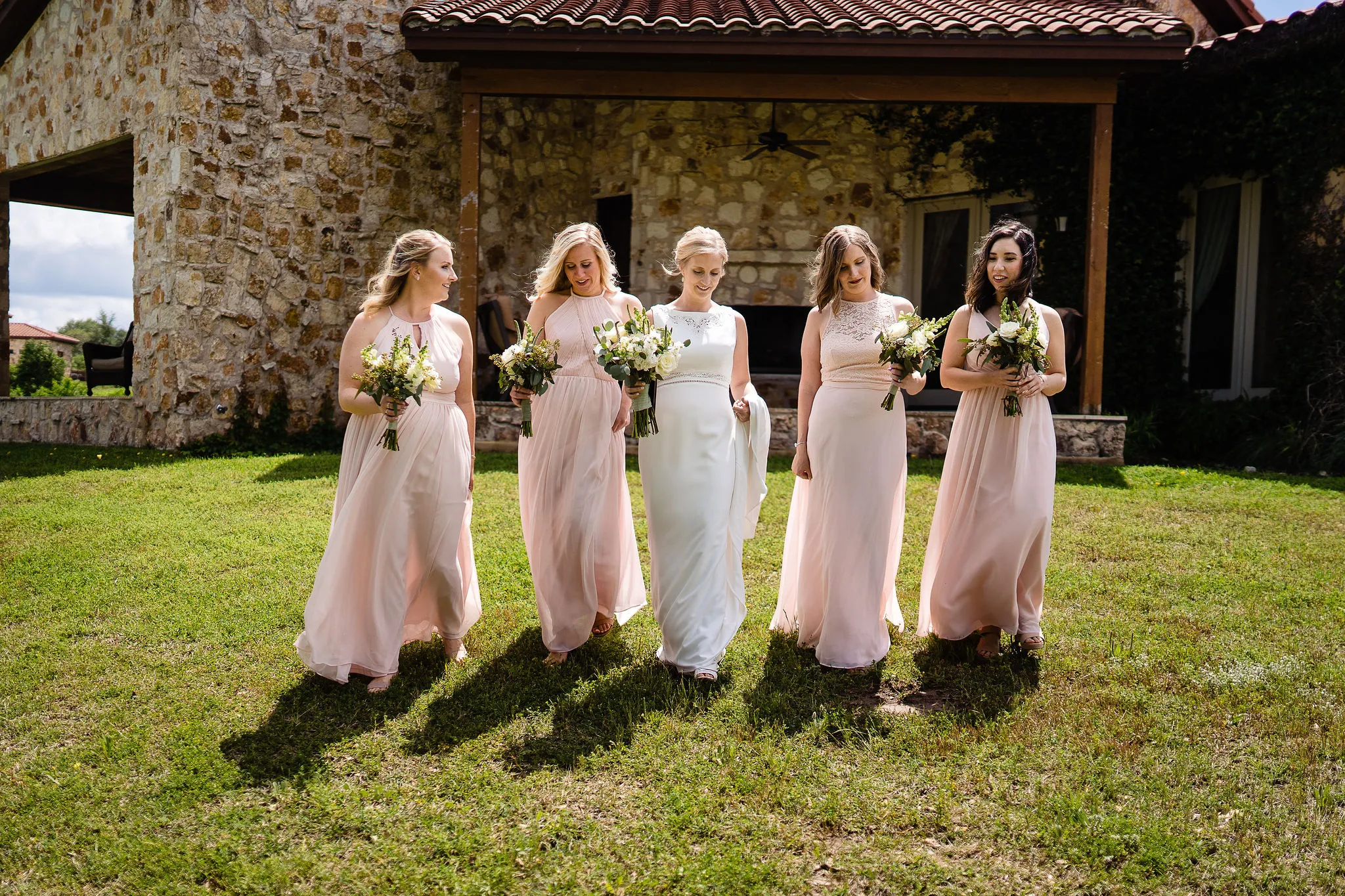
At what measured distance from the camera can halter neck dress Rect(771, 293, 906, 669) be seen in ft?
14.2

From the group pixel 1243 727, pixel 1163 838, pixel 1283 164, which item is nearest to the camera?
pixel 1163 838

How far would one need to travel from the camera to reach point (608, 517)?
4758 millimetres

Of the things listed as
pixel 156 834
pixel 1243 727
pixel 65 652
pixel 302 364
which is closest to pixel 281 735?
pixel 156 834

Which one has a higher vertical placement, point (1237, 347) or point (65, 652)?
point (1237, 347)

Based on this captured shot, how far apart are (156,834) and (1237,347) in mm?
11318

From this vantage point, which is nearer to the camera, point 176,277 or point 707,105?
point 176,277

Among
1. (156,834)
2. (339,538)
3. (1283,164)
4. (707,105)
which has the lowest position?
(156,834)

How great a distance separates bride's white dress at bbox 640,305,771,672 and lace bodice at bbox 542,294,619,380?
339 mm

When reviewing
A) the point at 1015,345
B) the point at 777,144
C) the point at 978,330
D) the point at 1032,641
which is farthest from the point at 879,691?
the point at 777,144

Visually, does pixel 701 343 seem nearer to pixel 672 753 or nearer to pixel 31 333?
pixel 672 753

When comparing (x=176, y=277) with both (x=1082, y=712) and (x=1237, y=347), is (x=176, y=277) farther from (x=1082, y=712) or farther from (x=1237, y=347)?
(x=1237, y=347)

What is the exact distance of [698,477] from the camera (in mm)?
4316

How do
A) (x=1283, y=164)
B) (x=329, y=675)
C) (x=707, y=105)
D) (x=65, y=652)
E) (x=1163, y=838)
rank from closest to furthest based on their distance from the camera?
1. (x=1163, y=838)
2. (x=329, y=675)
3. (x=65, y=652)
4. (x=1283, y=164)
5. (x=707, y=105)

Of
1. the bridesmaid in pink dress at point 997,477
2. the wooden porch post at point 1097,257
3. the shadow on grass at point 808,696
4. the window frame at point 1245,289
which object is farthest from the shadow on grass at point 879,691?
the window frame at point 1245,289
